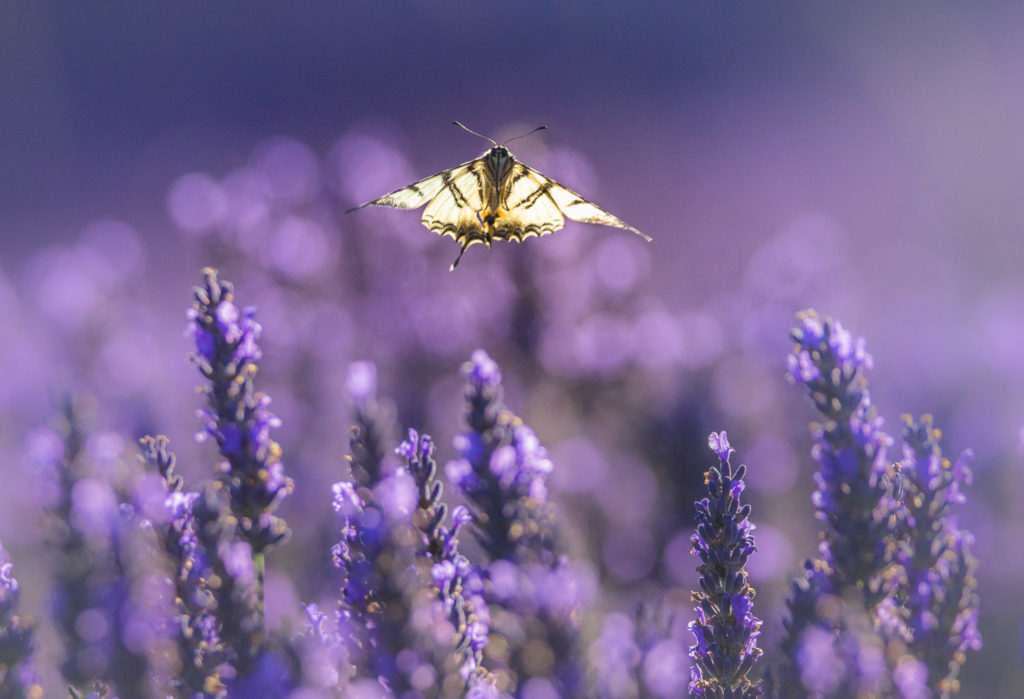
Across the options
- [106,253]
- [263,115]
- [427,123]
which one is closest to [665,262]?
[427,123]

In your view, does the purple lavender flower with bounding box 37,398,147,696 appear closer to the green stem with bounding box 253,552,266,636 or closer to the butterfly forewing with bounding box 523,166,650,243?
the green stem with bounding box 253,552,266,636

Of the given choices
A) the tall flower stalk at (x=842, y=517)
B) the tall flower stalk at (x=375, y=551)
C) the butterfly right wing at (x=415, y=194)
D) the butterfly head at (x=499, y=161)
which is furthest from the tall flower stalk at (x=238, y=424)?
the butterfly head at (x=499, y=161)

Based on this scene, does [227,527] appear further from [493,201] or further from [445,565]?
[493,201]

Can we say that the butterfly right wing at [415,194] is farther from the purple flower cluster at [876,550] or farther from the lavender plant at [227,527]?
the purple flower cluster at [876,550]

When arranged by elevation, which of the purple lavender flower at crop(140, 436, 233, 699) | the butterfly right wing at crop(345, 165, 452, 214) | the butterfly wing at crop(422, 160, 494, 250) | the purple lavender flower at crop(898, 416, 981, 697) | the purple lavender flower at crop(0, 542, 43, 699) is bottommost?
the purple lavender flower at crop(0, 542, 43, 699)

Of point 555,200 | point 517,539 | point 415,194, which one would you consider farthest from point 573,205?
point 517,539

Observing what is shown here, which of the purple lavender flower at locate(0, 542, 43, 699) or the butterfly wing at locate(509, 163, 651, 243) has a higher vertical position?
the butterfly wing at locate(509, 163, 651, 243)

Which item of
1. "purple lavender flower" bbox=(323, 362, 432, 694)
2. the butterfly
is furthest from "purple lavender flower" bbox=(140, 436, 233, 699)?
the butterfly

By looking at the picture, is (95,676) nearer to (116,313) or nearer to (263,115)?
(116,313)
